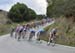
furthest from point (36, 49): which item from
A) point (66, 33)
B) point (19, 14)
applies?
point (19, 14)

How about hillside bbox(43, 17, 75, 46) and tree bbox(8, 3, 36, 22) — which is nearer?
hillside bbox(43, 17, 75, 46)

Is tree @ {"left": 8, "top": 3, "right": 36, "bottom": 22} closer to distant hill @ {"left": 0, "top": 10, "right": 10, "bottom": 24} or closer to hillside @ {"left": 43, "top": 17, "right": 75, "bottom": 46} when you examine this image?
distant hill @ {"left": 0, "top": 10, "right": 10, "bottom": 24}

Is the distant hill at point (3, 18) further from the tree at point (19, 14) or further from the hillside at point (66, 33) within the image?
the hillside at point (66, 33)

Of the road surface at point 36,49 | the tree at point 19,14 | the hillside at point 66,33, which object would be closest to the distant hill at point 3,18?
the tree at point 19,14

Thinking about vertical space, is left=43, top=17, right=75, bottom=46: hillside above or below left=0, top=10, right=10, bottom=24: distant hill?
above

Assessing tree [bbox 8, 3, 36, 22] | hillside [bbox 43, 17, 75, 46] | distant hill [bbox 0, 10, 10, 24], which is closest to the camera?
hillside [bbox 43, 17, 75, 46]

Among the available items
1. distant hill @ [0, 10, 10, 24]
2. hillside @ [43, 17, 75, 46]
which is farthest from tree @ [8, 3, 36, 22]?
hillside @ [43, 17, 75, 46]

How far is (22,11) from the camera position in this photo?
104 metres

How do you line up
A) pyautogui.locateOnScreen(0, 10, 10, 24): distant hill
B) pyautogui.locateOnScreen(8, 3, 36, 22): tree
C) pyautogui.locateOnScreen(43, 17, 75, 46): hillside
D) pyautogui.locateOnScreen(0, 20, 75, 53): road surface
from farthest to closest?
pyautogui.locateOnScreen(8, 3, 36, 22): tree
pyautogui.locateOnScreen(0, 10, 10, 24): distant hill
pyautogui.locateOnScreen(43, 17, 75, 46): hillside
pyautogui.locateOnScreen(0, 20, 75, 53): road surface

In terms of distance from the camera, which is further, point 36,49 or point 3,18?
point 3,18

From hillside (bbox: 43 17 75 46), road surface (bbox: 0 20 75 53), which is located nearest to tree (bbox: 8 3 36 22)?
hillside (bbox: 43 17 75 46)

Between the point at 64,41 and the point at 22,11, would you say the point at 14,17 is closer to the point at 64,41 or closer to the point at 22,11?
the point at 22,11

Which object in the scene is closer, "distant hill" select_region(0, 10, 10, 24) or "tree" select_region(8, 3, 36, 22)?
"distant hill" select_region(0, 10, 10, 24)

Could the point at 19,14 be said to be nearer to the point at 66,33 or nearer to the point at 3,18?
the point at 3,18
